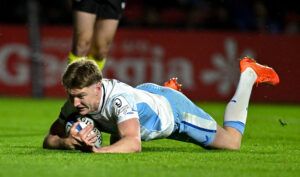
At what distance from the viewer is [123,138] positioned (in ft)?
22.2

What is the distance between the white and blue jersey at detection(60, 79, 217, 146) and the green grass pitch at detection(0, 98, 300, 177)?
0.57 ft

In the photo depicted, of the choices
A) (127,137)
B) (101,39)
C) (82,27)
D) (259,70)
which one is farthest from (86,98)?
(101,39)

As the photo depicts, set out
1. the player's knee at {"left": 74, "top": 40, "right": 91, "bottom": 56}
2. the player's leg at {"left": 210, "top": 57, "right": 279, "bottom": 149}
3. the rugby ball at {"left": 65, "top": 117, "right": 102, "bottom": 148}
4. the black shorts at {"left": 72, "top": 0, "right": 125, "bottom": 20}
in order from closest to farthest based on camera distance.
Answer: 1. the rugby ball at {"left": 65, "top": 117, "right": 102, "bottom": 148}
2. the player's leg at {"left": 210, "top": 57, "right": 279, "bottom": 149}
3. the player's knee at {"left": 74, "top": 40, "right": 91, "bottom": 56}
4. the black shorts at {"left": 72, "top": 0, "right": 125, "bottom": 20}

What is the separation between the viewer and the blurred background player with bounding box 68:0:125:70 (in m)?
10.2

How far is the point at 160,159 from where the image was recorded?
6.77 meters

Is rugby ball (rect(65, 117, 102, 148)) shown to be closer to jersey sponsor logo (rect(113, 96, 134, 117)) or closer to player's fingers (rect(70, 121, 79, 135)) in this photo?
player's fingers (rect(70, 121, 79, 135))

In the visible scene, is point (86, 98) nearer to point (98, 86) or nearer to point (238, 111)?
point (98, 86)

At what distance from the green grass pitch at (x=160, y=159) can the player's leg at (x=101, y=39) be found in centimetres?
104

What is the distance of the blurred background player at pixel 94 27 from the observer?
33.3 ft

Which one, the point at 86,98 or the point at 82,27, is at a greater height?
the point at 82,27

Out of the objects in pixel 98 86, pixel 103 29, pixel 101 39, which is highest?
pixel 103 29

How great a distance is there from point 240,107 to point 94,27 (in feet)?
10.2

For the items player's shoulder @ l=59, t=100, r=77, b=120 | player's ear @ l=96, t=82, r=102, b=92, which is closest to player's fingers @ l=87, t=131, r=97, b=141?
player's ear @ l=96, t=82, r=102, b=92

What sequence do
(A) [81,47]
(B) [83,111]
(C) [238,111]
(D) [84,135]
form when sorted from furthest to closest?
(A) [81,47]
(C) [238,111]
(B) [83,111]
(D) [84,135]
